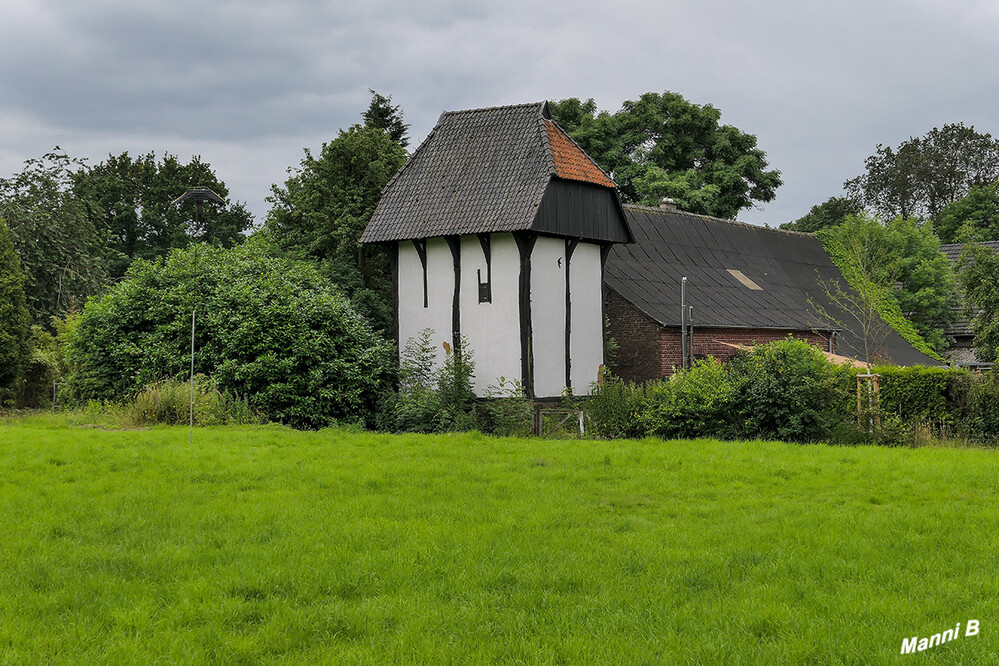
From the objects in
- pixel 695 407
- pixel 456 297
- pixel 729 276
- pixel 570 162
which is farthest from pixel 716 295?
pixel 695 407

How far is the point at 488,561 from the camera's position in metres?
6.62

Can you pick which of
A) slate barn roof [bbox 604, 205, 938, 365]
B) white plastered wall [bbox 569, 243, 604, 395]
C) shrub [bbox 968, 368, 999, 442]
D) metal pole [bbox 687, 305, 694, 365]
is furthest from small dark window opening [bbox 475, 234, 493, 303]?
shrub [bbox 968, 368, 999, 442]

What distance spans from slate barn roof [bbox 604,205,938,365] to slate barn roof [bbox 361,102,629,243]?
349cm

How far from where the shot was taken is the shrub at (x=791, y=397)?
626 inches

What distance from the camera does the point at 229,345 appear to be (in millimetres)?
19031

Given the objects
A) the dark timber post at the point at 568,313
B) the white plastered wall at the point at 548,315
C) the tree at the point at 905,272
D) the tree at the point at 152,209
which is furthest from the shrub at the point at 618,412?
the tree at the point at 152,209

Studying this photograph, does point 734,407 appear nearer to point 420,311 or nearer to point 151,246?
point 420,311

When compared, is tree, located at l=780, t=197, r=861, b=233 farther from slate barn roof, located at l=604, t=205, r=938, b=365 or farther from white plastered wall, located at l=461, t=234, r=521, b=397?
white plastered wall, located at l=461, t=234, r=521, b=397

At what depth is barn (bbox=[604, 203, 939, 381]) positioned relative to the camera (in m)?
24.0

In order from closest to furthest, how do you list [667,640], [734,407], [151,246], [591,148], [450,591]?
1. [667,640]
2. [450,591]
3. [734,407]
4. [591,148]
5. [151,246]

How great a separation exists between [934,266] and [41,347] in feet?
104

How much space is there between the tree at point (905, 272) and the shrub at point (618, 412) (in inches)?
765

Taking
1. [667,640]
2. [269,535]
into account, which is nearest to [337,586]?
[269,535]

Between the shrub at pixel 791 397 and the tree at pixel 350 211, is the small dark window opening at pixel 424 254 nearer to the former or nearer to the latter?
the tree at pixel 350 211
